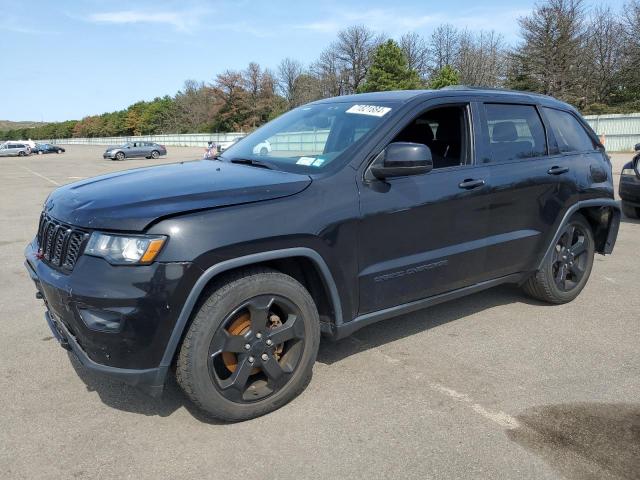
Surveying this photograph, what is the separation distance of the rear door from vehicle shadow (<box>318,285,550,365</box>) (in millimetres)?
637

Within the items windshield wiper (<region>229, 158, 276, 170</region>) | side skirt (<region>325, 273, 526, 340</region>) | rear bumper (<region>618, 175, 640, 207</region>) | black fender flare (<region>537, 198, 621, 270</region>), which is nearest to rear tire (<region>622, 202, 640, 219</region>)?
rear bumper (<region>618, 175, 640, 207</region>)

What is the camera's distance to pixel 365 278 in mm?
3262

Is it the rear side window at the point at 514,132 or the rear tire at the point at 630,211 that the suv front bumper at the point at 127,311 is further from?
the rear tire at the point at 630,211

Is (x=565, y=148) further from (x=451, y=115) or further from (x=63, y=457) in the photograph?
(x=63, y=457)

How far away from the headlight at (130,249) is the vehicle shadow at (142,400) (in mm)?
831

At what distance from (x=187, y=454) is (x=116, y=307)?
2.72 feet

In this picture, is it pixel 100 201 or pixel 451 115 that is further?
pixel 451 115

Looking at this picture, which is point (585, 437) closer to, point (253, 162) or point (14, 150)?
point (253, 162)

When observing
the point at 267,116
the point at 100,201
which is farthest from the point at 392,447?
the point at 267,116

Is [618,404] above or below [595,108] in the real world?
below

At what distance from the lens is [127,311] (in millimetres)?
2525

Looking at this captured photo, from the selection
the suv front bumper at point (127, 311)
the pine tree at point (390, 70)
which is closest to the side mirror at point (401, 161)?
the suv front bumper at point (127, 311)

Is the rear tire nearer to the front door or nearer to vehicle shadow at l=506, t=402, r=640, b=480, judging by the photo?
the front door

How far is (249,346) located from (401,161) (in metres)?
1.38
